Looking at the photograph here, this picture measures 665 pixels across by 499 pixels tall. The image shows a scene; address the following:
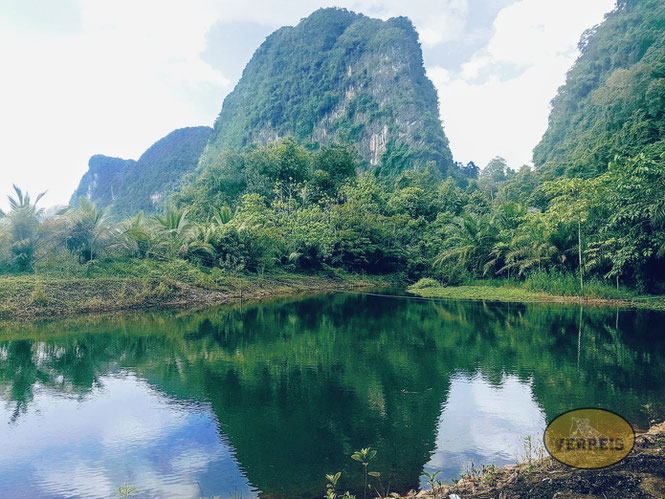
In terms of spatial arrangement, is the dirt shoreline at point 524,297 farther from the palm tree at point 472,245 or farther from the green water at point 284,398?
the green water at point 284,398

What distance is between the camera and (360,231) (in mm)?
27141

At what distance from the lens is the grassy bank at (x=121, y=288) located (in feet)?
39.2

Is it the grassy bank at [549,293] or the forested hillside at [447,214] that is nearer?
the grassy bank at [549,293]

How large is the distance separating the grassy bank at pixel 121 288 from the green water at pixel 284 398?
1668 mm

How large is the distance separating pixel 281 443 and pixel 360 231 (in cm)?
2317

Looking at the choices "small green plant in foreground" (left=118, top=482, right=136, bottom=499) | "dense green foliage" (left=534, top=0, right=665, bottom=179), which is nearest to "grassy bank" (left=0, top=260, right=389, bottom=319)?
"small green plant in foreground" (left=118, top=482, right=136, bottom=499)

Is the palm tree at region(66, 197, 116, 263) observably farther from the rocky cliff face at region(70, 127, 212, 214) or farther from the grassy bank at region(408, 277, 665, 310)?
the rocky cliff face at region(70, 127, 212, 214)

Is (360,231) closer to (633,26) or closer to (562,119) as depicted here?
(562,119)

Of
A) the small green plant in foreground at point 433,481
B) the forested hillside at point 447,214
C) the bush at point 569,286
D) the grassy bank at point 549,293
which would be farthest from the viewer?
the bush at point 569,286

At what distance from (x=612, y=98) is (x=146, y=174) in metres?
87.0

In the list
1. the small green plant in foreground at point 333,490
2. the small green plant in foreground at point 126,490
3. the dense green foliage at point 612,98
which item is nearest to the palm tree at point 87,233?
the small green plant in foreground at point 126,490

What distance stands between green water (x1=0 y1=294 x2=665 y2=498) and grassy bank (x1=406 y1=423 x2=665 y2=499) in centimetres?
39

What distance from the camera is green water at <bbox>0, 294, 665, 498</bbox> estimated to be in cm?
383

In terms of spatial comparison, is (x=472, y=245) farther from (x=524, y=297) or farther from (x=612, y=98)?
(x=612, y=98)
